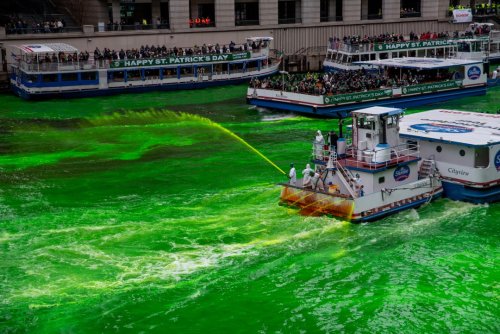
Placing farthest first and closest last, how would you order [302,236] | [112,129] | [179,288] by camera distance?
1. [112,129]
2. [302,236]
3. [179,288]

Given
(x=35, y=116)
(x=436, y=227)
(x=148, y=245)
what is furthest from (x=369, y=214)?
(x=35, y=116)

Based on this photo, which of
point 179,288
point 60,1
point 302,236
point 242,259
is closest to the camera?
point 179,288

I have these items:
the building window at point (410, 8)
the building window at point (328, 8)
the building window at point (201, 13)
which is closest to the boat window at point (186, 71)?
the building window at point (201, 13)

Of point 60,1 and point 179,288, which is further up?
point 60,1

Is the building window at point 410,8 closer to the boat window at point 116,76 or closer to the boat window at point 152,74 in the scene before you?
the boat window at point 152,74

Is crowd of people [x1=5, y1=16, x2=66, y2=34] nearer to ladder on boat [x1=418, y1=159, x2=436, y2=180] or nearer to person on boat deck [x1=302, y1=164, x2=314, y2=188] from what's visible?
person on boat deck [x1=302, y1=164, x2=314, y2=188]

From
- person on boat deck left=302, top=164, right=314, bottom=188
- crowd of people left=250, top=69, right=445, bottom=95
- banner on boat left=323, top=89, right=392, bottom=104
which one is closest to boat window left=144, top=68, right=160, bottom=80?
crowd of people left=250, top=69, right=445, bottom=95

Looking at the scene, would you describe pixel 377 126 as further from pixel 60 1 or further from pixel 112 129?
pixel 60 1

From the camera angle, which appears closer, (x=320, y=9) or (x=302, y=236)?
(x=302, y=236)
